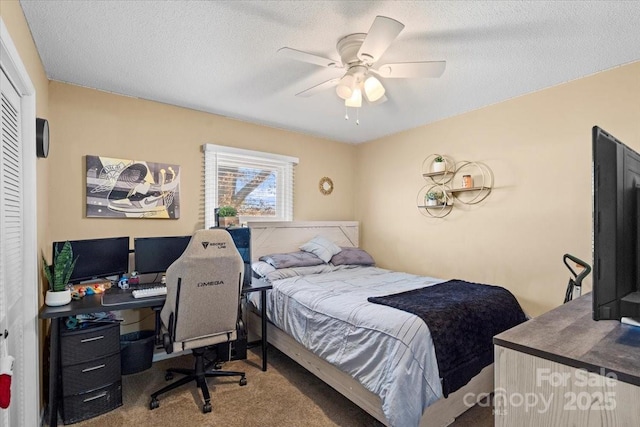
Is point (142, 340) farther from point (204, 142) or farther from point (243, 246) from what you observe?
point (204, 142)

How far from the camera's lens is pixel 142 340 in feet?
8.85

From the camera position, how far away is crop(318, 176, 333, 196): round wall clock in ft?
14.5

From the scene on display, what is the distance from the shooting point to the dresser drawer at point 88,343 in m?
2.06

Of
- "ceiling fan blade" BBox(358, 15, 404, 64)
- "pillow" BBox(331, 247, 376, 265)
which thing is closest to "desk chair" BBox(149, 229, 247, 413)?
"ceiling fan blade" BBox(358, 15, 404, 64)

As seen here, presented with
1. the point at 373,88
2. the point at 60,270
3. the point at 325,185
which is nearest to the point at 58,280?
the point at 60,270

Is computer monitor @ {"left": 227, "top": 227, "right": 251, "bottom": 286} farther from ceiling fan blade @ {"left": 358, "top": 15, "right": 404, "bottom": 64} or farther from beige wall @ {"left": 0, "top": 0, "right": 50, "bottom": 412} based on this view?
ceiling fan blade @ {"left": 358, "top": 15, "right": 404, "bottom": 64}

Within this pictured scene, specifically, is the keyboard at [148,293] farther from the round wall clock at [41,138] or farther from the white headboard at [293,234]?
the white headboard at [293,234]

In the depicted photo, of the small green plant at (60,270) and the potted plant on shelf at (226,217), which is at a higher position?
the potted plant on shelf at (226,217)

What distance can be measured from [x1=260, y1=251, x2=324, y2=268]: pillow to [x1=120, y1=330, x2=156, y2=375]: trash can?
1300mm

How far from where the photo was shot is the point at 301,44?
2.12 m

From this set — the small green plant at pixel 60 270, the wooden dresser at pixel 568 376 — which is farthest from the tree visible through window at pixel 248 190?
the wooden dresser at pixel 568 376

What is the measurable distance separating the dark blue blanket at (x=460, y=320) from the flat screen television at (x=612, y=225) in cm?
108

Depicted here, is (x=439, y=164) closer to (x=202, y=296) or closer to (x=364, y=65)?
(x=364, y=65)

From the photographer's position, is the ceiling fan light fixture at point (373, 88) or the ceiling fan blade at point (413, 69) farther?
the ceiling fan light fixture at point (373, 88)
